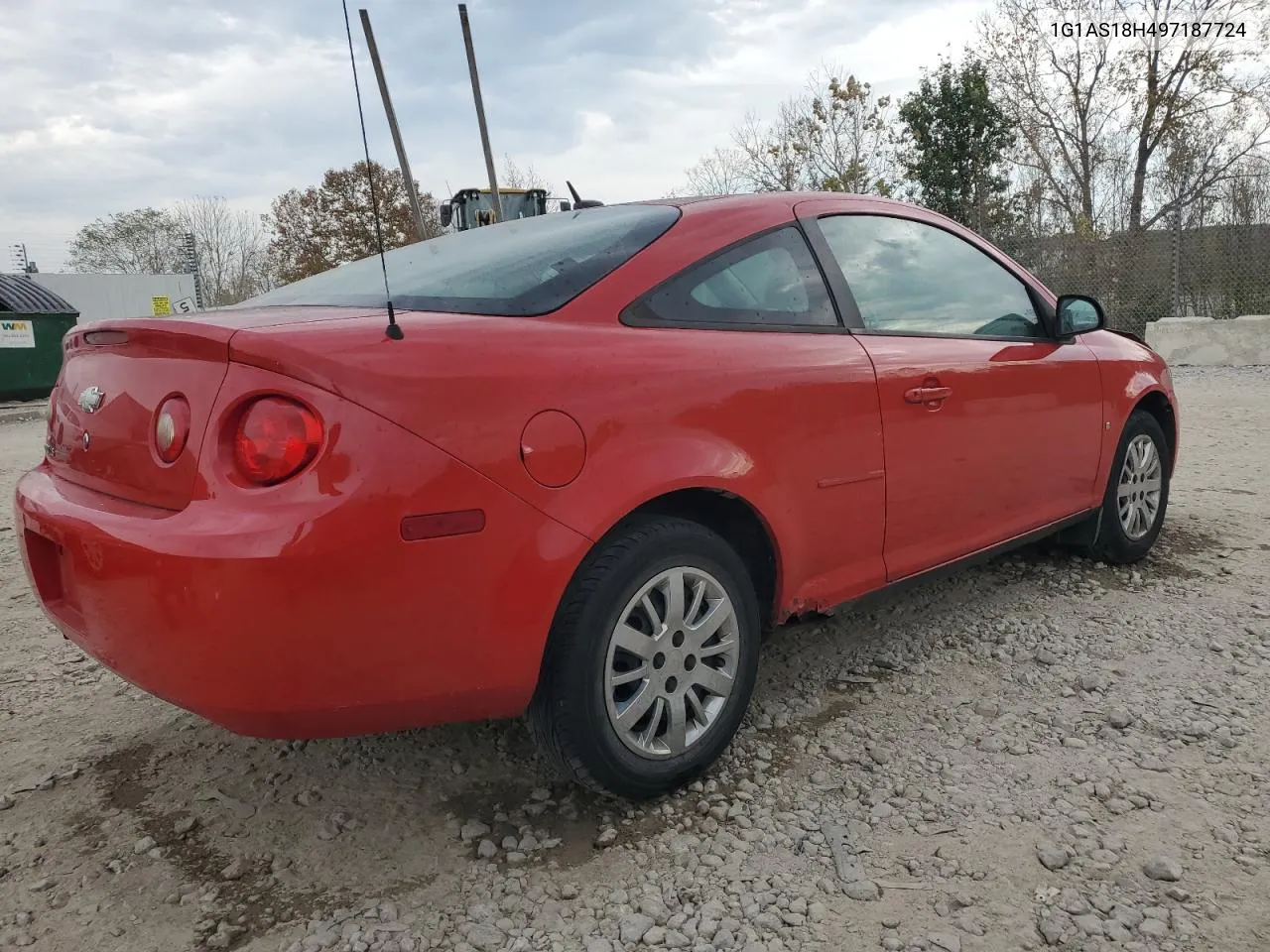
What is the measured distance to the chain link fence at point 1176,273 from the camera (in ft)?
44.7

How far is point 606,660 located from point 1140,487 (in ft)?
9.67

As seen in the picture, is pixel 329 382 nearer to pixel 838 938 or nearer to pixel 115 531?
pixel 115 531

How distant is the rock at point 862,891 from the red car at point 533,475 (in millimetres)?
481

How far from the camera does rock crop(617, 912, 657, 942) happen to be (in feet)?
5.82

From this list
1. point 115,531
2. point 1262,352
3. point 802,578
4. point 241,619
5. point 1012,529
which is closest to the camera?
point 241,619

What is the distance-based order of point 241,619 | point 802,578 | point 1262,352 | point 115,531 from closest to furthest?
point 241,619 → point 115,531 → point 802,578 → point 1262,352

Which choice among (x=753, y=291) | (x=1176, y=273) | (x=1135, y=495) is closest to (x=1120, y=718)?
(x=753, y=291)

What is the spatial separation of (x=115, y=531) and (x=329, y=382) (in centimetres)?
54

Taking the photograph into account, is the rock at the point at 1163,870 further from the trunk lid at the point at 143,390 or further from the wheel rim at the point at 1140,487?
the wheel rim at the point at 1140,487

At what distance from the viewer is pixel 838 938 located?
175cm

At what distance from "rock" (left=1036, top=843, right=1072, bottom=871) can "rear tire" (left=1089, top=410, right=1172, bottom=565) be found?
7.08 feet

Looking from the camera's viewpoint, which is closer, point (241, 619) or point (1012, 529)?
point (241, 619)

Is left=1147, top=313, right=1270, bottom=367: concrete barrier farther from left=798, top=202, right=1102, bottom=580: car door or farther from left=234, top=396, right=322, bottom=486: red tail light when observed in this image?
left=234, top=396, right=322, bottom=486: red tail light

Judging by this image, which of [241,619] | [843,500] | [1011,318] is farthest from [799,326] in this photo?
[241,619]
